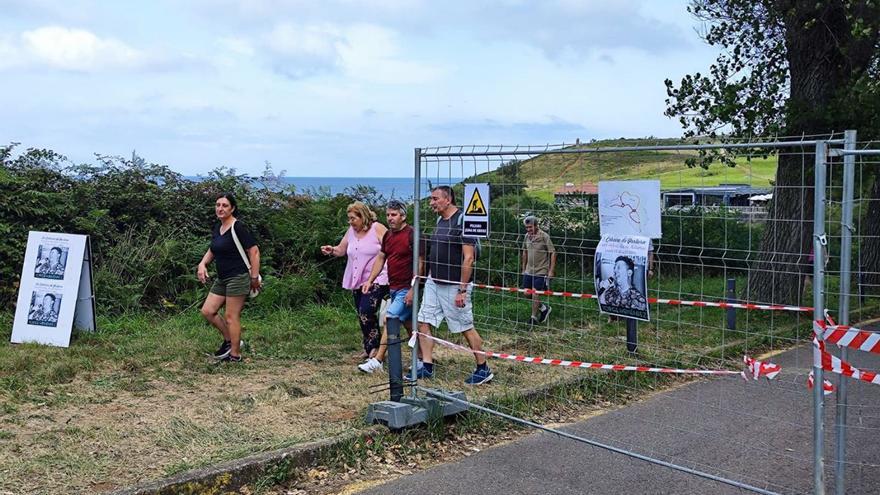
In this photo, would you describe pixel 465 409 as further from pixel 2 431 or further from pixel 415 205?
pixel 2 431

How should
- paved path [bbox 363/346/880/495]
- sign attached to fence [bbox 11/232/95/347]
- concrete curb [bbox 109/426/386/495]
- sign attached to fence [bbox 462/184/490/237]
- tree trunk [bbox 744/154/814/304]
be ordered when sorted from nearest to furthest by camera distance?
concrete curb [bbox 109/426/386/495], paved path [bbox 363/346/880/495], sign attached to fence [bbox 462/184/490/237], tree trunk [bbox 744/154/814/304], sign attached to fence [bbox 11/232/95/347]

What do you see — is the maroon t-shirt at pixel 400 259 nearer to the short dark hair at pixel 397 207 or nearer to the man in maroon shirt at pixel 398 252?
the man in maroon shirt at pixel 398 252

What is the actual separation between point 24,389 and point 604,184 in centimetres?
524

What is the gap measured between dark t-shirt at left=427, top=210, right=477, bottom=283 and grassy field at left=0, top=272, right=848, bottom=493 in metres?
1.03

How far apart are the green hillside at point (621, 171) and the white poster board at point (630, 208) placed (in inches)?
3.3

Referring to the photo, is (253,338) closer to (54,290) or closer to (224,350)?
(224,350)

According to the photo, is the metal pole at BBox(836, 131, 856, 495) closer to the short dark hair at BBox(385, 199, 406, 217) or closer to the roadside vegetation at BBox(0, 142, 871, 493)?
the roadside vegetation at BBox(0, 142, 871, 493)

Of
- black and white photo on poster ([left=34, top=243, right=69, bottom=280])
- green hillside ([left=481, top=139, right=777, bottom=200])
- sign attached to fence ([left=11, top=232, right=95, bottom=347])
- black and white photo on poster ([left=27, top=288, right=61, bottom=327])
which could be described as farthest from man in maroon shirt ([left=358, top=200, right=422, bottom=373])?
black and white photo on poster ([left=34, top=243, right=69, bottom=280])

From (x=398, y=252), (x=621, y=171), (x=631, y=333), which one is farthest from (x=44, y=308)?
(x=621, y=171)

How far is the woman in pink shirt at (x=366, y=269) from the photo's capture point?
26.5 feet

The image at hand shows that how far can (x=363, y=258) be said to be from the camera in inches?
Answer: 319

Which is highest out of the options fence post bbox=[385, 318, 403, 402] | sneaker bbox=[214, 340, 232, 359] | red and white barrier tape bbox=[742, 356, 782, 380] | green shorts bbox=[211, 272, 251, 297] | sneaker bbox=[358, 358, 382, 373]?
green shorts bbox=[211, 272, 251, 297]

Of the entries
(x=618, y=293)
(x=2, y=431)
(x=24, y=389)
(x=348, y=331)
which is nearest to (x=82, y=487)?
(x=2, y=431)

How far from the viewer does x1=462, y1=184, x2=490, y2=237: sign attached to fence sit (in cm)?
600
